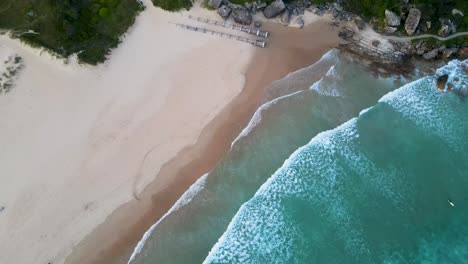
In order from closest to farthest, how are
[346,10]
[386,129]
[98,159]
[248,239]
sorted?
[248,239]
[98,159]
[386,129]
[346,10]

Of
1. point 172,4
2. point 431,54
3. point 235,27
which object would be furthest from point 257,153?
point 431,54

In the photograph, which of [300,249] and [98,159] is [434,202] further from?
[98,159]

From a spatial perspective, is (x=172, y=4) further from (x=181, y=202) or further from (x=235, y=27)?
(x=181, y=202)

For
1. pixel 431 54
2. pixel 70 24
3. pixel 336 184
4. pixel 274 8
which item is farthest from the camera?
pixel 431 54

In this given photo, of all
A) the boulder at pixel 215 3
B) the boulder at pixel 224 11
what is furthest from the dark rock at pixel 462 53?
the boulder at pixel 215 3

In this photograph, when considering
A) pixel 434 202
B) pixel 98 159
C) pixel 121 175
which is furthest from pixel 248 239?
pixel 434 202

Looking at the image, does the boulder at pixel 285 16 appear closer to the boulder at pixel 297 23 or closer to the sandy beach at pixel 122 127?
the boulder at pixel 297 23

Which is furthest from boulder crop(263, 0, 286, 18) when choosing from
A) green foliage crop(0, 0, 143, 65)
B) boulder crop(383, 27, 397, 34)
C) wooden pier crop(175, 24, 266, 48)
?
green foliage crop(0, 0, 143, 65)

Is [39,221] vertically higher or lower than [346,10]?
lower
